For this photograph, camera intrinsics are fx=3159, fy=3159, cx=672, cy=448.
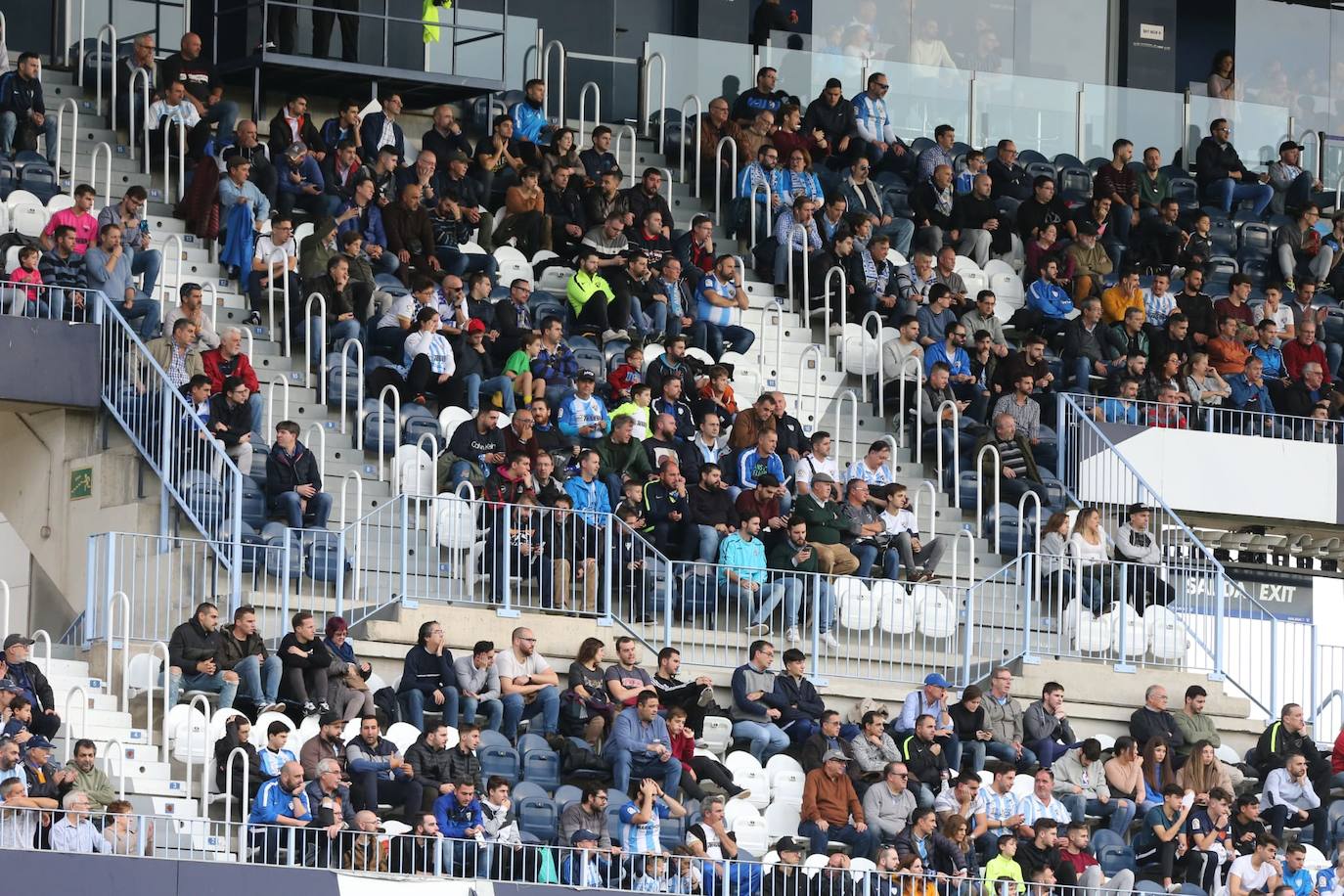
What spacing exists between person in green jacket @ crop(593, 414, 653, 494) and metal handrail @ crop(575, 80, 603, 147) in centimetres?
595

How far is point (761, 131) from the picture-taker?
28484 mm

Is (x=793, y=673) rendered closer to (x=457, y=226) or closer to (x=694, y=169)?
(x=457, y=226)

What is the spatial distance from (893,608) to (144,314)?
5874mm

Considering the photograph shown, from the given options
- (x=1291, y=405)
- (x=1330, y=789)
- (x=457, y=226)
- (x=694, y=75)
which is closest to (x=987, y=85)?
(x=694, y=75)

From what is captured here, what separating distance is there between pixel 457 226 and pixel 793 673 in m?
5.86

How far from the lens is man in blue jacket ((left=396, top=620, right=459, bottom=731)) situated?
2031 centimetres

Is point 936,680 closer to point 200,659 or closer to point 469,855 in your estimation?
point 469,855

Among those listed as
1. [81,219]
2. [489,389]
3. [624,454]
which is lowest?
[624,454]

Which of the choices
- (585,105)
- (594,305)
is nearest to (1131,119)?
(585,105)

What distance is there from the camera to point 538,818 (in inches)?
776

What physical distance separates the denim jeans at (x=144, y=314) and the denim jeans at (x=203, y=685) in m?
3.91

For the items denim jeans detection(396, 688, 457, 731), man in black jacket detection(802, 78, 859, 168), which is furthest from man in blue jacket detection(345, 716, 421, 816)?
man in black jacket detection(802, 78, 859, 168)

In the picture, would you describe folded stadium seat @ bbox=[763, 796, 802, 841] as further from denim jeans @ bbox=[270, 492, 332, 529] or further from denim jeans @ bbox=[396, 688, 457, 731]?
denim jeans @ bbox=[270, 492, 332, 529]

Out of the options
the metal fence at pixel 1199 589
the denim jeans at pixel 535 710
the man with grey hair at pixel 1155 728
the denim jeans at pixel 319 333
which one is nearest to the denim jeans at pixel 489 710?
the denim jeans at pixel 535 710
